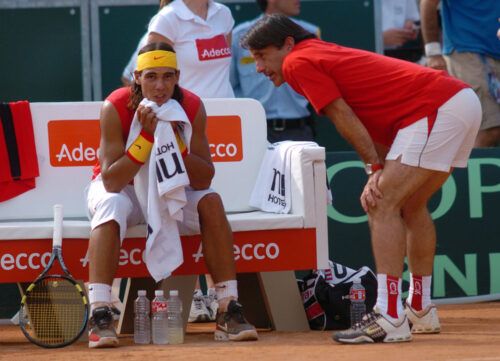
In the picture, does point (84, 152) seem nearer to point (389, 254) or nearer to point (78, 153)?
point (78, 153)

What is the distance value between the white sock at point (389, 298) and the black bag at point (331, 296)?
32.9 inches

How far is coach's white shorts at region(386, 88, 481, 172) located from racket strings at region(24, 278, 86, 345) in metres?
1.84

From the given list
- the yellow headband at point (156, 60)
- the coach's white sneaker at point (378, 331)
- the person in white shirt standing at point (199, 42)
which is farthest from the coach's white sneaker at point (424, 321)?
the yellow headband at point (156, 60)

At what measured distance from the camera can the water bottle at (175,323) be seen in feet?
25.2

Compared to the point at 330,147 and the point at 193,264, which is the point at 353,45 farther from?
the point at 193,264

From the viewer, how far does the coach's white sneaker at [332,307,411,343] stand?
746 centimetres

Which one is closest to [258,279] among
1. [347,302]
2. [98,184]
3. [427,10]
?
[347,302]

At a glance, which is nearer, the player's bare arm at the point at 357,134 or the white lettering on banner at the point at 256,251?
the player's bare arm at the point at 357,134

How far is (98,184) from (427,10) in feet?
10.6

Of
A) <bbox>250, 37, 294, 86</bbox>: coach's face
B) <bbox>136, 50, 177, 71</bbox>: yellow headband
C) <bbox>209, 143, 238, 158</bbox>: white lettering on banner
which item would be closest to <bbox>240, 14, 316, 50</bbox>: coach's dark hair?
<bbox>250, 37, 294, 86</bbox>: coach's face

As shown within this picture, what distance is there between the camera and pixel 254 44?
306 inches

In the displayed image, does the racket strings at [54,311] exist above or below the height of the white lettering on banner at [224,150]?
below

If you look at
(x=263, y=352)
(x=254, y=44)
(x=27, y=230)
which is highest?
(x=254, y=44)

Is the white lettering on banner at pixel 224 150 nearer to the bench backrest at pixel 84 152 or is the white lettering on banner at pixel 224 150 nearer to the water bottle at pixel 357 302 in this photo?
the bench backrest at pixel 84 152
